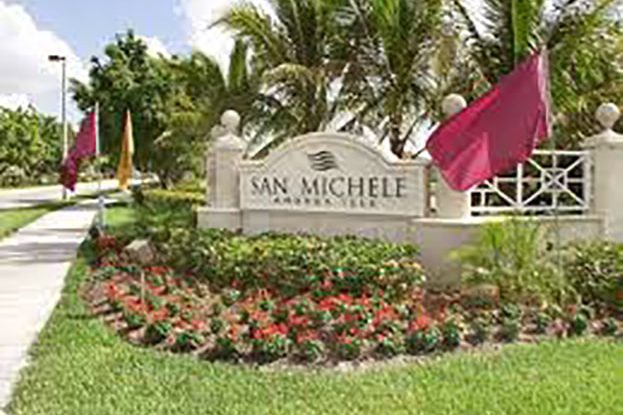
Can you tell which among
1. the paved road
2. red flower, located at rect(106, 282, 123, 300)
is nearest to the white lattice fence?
red flower, located at rect(106, 282, 123, 300)

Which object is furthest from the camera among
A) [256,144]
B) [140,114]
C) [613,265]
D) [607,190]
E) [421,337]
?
[140,114]

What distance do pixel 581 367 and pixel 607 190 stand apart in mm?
4319

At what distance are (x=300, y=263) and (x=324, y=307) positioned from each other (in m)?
1.46

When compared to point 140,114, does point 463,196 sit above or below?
below

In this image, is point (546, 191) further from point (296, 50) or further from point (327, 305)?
point (296, 50)

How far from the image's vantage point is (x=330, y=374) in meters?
6.20

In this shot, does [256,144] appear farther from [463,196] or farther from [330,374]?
[330,374]

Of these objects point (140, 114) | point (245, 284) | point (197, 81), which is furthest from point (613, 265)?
point (140, 114)

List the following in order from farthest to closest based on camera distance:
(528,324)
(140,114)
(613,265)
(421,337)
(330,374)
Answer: (140,114), (613,265), (528,324), (421,337), (330,374)

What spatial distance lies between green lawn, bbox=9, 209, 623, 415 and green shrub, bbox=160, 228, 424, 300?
196 centimetres

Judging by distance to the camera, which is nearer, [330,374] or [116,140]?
[330,374]

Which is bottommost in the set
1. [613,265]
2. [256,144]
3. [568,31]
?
[613,265]

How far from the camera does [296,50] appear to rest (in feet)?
48.8

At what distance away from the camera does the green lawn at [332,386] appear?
5371 millimetres
